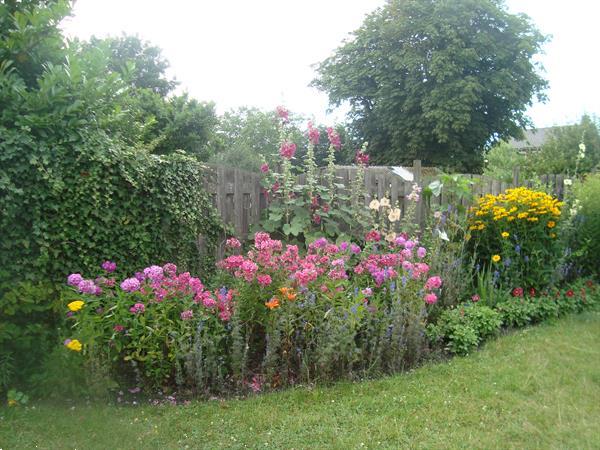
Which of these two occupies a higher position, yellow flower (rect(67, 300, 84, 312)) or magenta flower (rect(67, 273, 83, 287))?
magenta flower (rect(67, 273, 83, 287))

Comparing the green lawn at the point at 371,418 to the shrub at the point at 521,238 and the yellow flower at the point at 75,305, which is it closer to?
the yellow flower at the point at 75,305

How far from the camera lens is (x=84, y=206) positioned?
12.2 feet

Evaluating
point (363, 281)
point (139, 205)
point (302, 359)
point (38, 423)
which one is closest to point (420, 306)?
point (363, 281)

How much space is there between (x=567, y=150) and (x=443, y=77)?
5.84 metres

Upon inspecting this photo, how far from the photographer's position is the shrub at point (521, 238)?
18.4 ft

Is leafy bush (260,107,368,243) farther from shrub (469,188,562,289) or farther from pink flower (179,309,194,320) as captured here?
pink flower (179,309,194,320)

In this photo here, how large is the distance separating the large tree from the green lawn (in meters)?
17.8

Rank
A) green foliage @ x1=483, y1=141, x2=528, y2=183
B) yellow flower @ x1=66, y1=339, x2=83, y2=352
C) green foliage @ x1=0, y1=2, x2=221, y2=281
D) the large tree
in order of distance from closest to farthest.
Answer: yellow flower @ x1=66, y1=339, x2=83, y2=352 < green foliage @ x1=0, y1=2, x2=221, y2=281 < green foliage @ x1=483, y1=141, x2=528, y2=183 < the large tree

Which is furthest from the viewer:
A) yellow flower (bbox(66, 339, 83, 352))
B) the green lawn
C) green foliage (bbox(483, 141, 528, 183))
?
green foliage (bbox(483, 141, 528, 183))

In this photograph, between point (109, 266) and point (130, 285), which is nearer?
point (130, 285)

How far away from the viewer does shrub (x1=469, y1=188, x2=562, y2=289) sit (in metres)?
5.61

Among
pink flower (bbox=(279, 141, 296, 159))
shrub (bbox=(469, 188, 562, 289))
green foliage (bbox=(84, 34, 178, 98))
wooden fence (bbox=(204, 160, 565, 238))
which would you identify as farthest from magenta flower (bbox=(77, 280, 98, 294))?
green foliage (bbox=(84, 34, 178, 98))

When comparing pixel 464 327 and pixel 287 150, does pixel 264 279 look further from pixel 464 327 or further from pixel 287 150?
pixel 287 150

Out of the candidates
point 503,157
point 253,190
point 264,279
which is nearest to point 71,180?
point 264,279
